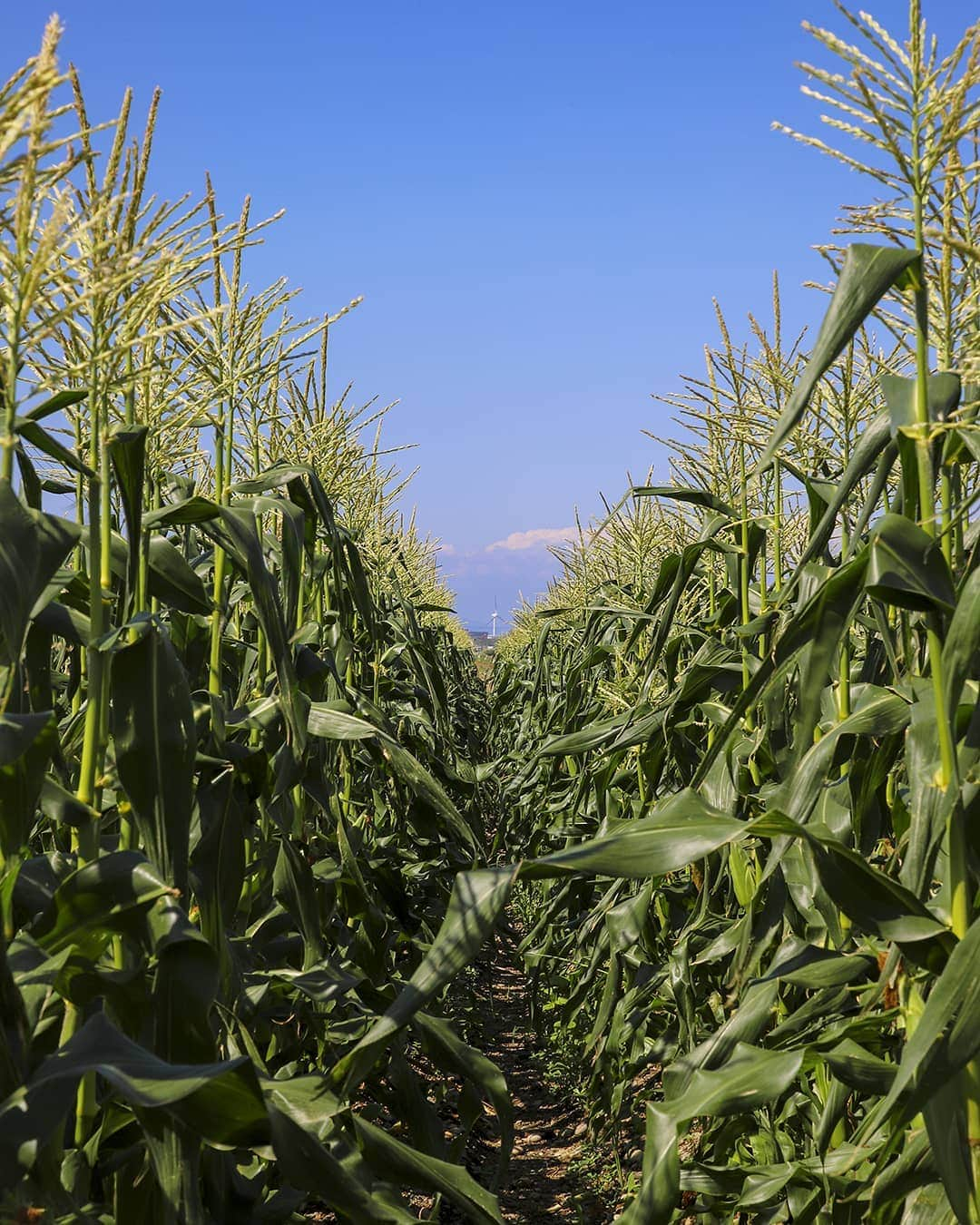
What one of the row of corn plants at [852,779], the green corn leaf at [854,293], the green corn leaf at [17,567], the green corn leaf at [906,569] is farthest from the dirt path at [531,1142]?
the green corn leaf at [854,293]

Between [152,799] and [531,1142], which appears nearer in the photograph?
[152,799]

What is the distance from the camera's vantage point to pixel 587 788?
5.20 metres

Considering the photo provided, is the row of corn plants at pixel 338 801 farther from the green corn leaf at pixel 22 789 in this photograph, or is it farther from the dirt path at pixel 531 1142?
the dirt path at pixel 531 1142

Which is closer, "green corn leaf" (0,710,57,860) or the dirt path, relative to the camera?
"green corn leaf" (0,710,57,860)

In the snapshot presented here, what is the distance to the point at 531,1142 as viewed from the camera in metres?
5.09

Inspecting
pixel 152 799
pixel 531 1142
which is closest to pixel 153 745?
pixel 152 799

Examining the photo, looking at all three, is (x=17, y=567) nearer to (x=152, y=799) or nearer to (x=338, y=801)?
(x=152, y=799)

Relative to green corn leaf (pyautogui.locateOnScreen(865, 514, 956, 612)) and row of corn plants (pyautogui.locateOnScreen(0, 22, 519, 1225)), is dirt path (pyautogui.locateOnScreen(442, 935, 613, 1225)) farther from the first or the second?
green corn leaf (pyautogui.locateOnScreen(865, 514, 956, 612))

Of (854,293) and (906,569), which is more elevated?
(854,293)

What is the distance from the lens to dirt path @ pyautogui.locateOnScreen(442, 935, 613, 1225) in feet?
14.0

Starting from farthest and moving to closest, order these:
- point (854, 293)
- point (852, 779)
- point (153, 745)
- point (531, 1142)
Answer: point (531, 1142)
point (852, 779)
point (153, 745)
point (854, 293)

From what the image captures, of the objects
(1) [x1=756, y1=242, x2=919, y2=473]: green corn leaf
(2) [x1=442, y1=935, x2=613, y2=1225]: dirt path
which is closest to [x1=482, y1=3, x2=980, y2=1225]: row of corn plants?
(1) [x1=756, y1=242, x2=919, y2=473]: green corn leaf

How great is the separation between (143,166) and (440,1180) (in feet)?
5.44

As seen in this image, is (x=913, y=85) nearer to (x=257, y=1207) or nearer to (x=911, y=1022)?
(x=911, y=1022)
